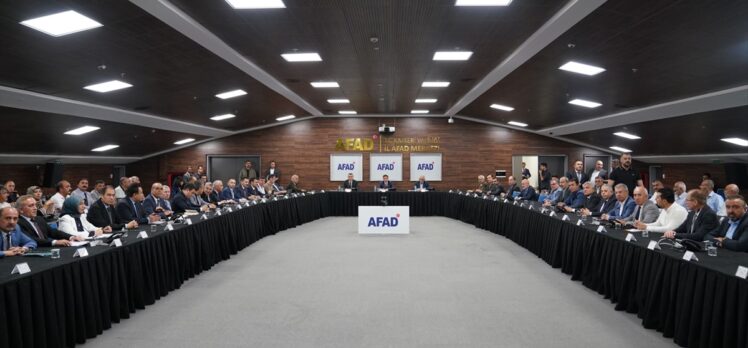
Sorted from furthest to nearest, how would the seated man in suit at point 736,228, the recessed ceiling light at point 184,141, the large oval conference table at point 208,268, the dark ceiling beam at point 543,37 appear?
the recessed ceiling light at point 184,141
the dark ceiling beam at point 543,37
the seated man in suit at point 736,228
the large oval conference table at point 208,268

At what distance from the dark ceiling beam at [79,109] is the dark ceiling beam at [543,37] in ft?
25.6

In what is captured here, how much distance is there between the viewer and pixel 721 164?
11.7m

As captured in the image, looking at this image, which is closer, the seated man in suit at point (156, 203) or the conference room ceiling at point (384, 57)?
the conference room ceiling at point (384, 57)

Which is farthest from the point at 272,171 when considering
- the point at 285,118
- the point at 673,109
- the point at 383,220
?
the point at 673,109

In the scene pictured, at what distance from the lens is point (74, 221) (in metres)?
4.89

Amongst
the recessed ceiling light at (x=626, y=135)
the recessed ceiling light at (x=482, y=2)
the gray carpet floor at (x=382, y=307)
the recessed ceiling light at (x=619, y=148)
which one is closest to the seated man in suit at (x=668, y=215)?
the gray carpet floor at (x=382, y=307)

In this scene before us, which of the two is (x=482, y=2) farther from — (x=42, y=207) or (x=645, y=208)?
(x=42, y=207)

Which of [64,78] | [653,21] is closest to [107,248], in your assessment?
[64,78]

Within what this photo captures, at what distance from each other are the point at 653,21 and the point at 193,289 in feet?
19.2

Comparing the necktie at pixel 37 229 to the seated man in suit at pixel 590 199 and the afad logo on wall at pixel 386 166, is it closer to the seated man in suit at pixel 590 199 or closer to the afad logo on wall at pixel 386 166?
the seated man in suit at pixel 590 199

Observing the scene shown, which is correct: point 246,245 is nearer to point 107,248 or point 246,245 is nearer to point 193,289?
point 193,289

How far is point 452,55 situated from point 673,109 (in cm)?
478

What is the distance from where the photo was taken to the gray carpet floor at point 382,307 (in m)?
3.46

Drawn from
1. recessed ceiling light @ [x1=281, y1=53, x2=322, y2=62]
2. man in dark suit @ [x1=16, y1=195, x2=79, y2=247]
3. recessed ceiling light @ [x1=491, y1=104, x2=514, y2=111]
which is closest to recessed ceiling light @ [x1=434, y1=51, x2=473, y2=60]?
recessed ceiling light @ [x1=281, y1=53, x2=322, y2=62]
